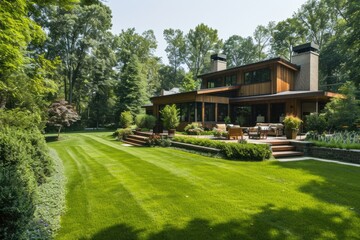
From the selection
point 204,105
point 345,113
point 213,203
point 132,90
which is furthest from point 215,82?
point 213,203

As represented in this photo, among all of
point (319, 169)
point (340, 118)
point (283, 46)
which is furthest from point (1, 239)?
point (283, 46)

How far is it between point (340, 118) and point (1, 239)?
1372cm

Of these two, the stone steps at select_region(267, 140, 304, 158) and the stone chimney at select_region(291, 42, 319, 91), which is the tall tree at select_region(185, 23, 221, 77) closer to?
the stone chimney at select_region(291, 42, 319, 91)

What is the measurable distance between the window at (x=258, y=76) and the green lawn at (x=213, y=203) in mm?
12877

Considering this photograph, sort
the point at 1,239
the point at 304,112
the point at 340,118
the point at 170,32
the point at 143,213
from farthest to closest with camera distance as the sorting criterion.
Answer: the point at 170,32
the point at 304,112
the point at 340,118
the point at 143,213
the point at 1,239

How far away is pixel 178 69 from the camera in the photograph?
5056cm

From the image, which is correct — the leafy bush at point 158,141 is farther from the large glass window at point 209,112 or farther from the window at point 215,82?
the window at point 215,82

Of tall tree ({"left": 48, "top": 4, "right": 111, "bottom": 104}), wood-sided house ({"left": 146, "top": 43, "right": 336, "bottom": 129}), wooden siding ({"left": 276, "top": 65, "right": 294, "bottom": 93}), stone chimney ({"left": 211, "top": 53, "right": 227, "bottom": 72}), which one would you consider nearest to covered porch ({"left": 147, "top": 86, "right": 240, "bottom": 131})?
wood-sided house ({"left": 146, "top": 43, "right": 336, "bottom": 129})

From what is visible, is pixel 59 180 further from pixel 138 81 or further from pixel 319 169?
pixel 138 81

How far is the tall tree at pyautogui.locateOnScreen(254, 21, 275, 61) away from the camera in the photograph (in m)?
45.1

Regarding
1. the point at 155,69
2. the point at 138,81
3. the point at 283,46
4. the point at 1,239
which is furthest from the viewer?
the point at 155,69

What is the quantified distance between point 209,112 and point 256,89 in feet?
15.9

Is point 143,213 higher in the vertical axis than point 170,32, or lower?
lower

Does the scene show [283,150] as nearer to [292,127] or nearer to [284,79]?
[292,127]
